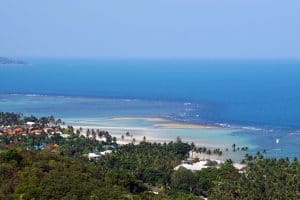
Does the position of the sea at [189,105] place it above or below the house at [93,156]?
above

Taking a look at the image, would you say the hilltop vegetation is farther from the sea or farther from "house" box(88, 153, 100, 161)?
→ the sea

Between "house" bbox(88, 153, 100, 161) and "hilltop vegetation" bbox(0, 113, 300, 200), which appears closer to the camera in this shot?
"hilltop vegetation" bbox(0, 113, 300, 200)

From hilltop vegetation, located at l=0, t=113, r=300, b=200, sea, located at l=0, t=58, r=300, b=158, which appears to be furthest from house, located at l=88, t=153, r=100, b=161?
sea, located at l=0, t=58, r=300, b=158

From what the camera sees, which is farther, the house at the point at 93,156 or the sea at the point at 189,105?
the sea at the point at 189,105

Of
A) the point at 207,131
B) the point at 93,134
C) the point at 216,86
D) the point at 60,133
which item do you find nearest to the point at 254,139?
the point at 207,131

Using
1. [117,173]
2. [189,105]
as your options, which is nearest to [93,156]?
[117,173]

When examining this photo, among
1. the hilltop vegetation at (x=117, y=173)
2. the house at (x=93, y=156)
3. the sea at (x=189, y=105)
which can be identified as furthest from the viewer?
the sea at (x=189, y=105)

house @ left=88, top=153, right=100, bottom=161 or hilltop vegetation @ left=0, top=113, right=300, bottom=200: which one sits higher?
hilltop vegetation @ left=0, top=113, right=300, bottom=200

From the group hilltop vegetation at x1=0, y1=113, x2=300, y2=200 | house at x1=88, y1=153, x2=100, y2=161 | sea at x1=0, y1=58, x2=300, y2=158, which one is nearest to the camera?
hilltop vegetation at x1=0, y1=113, x2=300, y2=200

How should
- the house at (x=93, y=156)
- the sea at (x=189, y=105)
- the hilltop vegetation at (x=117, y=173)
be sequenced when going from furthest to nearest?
1. the sea at (x=189, y=105)
2. the house at (x=93, y=156)
3. the hilltop vegetation at (x=117, y=173)

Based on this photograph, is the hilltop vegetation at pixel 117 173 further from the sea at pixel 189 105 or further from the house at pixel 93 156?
the sea at pixel 189 105

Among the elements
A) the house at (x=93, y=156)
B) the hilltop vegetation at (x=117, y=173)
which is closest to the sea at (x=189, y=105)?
the hilltop vegetation at (x=117, y=173)

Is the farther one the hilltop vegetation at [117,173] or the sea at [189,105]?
the sea at [189,105]
